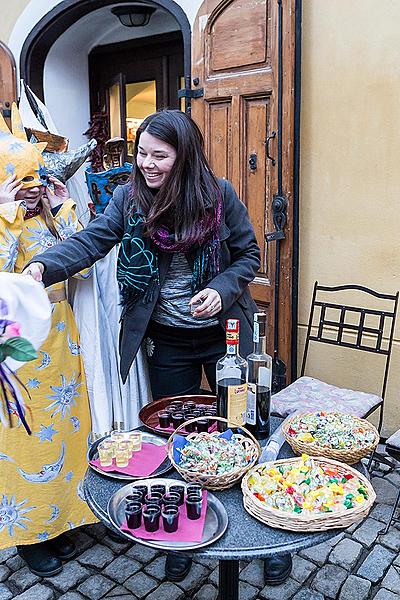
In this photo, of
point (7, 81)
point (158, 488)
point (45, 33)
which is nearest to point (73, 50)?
point (45, 33)

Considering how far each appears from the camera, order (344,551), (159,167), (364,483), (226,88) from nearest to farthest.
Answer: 1. (364,483)
2. (159,167)
3. (344,551)
4. (226,88)

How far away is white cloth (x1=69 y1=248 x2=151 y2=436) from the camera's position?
7.63 ft

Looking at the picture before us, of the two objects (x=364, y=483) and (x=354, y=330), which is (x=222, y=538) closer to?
(x=364, y=483)

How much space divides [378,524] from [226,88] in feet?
8.11

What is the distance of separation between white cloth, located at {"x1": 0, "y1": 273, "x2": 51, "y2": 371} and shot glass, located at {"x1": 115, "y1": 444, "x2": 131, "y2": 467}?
1.75 ft

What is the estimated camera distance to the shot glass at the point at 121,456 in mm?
1664

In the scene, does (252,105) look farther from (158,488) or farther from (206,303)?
(158,488)

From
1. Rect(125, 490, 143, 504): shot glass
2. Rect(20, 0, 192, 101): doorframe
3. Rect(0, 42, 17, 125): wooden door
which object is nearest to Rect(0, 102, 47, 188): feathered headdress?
Rect(125, 490, 143, 504): shot glass

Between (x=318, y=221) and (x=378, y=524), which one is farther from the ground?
(x=318, y=221)

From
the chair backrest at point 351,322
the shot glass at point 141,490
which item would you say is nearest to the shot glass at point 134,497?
the shot glass at point 141,490

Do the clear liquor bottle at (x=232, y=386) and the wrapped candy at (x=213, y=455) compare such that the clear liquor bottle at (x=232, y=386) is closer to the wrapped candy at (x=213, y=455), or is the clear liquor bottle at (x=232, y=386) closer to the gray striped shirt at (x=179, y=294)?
the wrapped candy at (x=213, y=455)

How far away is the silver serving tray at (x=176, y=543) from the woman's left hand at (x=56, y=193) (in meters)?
1.13

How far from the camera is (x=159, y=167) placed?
1990 mm

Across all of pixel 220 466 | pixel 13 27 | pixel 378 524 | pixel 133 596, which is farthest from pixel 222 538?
pixel 13 27
